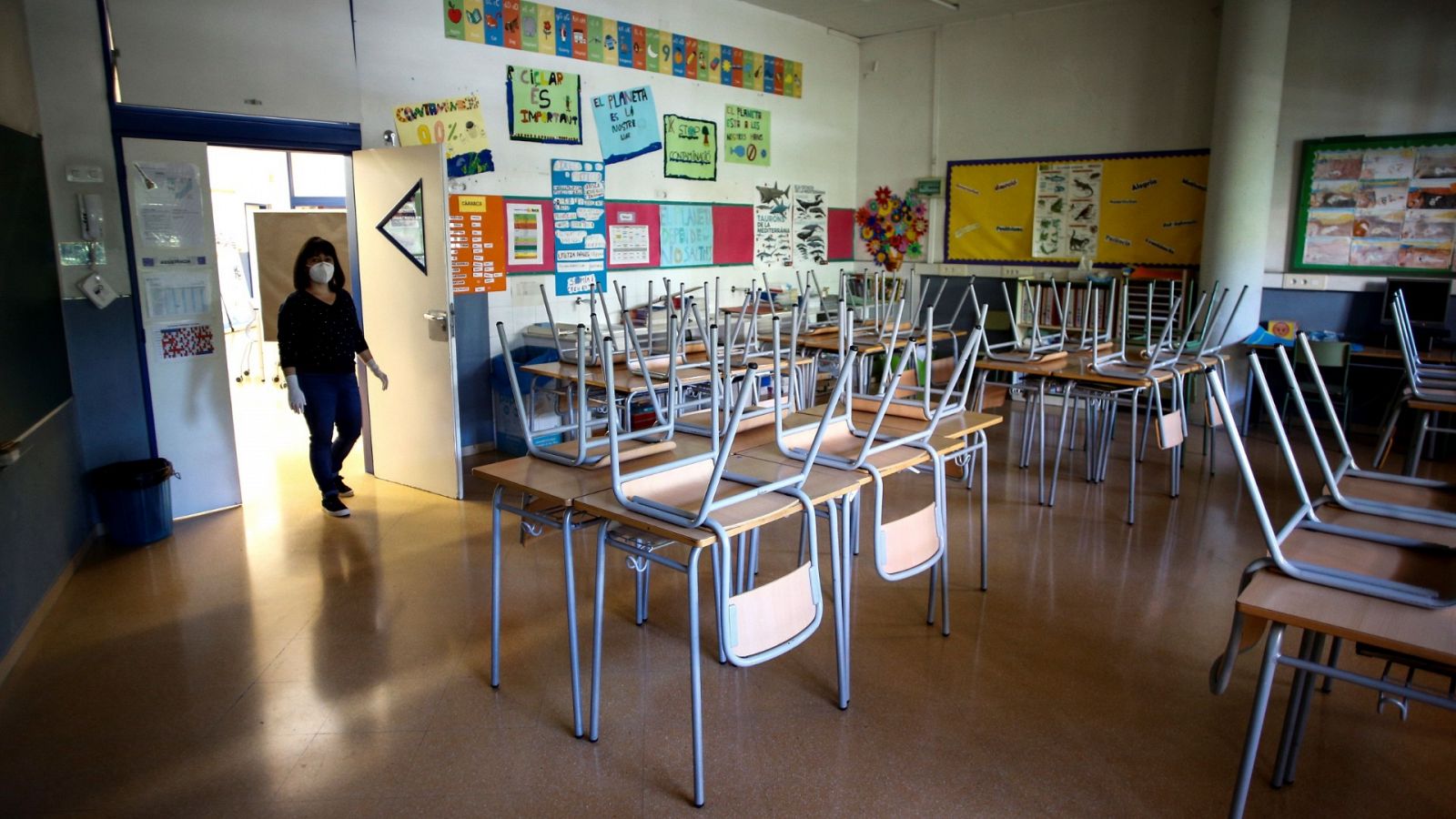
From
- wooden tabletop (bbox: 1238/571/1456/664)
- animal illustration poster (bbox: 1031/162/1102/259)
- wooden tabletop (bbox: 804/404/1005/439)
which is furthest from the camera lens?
animal illustration poster (bbox: 1031/162/1102/259)

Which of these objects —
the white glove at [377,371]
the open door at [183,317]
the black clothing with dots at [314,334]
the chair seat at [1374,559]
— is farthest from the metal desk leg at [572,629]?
the open door at [183,317]

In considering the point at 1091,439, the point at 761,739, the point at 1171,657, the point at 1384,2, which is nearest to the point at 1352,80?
the point at 1384,2

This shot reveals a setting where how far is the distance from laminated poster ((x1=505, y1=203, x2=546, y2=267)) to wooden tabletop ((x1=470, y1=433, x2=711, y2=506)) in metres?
3.26

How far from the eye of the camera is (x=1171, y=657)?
2.88m

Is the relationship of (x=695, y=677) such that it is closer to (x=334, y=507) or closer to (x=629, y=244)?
(x=334, y=507)

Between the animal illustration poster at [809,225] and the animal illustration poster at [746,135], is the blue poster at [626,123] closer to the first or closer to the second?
the animal illustration poster at [746,135]

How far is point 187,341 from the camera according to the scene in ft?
13.9

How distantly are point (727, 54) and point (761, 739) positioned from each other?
5808 mm

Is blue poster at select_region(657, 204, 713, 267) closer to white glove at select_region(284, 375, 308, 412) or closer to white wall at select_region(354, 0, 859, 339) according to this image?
white wall at select_region(354, 0, 859, 339)

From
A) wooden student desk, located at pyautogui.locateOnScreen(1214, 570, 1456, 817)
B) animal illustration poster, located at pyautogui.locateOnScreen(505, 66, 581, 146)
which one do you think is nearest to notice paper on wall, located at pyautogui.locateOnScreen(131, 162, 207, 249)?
animal illustration poster, located at pyautogui.locateOnScreen(505, 66, 581, 146)

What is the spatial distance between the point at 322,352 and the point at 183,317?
666mm

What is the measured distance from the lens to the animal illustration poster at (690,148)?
6535 millimetres

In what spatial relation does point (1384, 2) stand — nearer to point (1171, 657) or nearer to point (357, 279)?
point (1171, 657)

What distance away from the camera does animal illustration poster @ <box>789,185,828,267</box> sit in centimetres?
784
